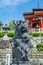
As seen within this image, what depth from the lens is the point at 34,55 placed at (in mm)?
31344

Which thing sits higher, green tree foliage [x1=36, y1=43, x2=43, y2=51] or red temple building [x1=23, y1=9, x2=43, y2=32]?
red temple building [x1=23, y1=9, x2=43, y2=32]

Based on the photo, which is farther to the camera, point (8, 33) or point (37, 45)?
point (8, 33)

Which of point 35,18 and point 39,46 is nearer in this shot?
point 39,46

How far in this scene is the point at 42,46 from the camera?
36.5 meters

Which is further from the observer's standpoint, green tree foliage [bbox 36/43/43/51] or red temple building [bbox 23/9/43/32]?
red temple building [bbox 23/9/43/32]

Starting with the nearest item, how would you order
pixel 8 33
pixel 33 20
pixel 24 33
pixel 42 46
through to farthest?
pixel 24 33 < pixel 42 46 < pixel 8 33 < pixel 33 20

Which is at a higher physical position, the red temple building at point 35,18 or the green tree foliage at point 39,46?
the red temple building at point 35,18

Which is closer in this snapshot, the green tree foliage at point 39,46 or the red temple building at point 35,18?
the green tree foliage at point 39,46

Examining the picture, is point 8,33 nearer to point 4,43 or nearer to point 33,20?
point 4,43

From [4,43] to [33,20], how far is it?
11.0 m

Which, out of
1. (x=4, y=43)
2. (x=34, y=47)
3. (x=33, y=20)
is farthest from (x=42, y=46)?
(x=33, y=20)

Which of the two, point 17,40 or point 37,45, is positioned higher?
point 17,40

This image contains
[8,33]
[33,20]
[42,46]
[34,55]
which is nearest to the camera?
[34,55]

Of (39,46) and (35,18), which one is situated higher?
(35,18)
